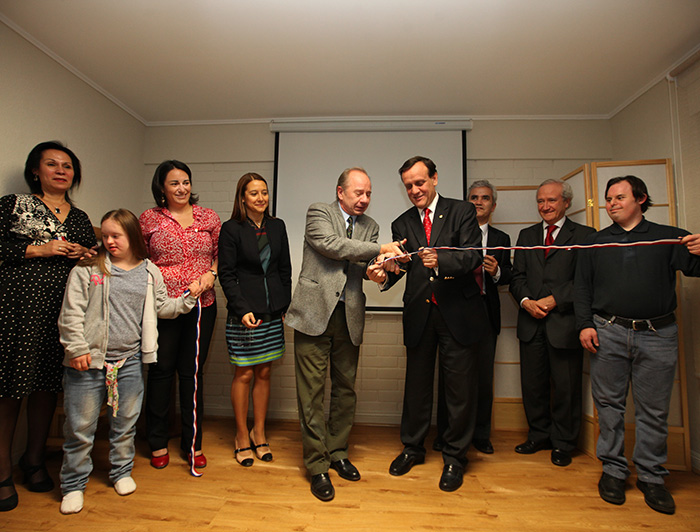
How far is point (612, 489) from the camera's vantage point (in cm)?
203

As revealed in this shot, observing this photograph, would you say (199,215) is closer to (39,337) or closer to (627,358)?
(39,337)

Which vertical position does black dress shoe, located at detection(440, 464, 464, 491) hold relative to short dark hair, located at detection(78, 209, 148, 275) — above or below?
below

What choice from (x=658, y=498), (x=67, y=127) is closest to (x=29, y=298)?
(x=67, y=127)

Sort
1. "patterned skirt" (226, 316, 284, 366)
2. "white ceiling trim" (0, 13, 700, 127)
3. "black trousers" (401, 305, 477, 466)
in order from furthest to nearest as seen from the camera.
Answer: "white ceiling trim" (0, 13, 700, 127) → "patterned skirt" (226, 316, 284, 366) → "black trousers" (401, 305, 477, 466)

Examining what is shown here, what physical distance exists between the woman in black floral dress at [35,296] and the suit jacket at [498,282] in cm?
258

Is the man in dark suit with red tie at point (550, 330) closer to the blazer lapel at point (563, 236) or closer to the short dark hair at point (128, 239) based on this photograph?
the blazer lapel at point (563, 236)

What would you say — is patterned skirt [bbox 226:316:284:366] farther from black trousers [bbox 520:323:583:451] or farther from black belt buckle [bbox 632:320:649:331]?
black belt buckle [bbox 632:320:649:331]

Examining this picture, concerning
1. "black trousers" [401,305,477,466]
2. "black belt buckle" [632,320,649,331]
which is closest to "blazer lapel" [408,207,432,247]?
"black trousers" [401,305,477,466]

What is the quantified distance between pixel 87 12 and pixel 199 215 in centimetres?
128

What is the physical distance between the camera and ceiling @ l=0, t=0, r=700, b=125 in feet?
7.06

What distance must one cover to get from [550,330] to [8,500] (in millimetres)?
3166

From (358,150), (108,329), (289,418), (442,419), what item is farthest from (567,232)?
(108,329)

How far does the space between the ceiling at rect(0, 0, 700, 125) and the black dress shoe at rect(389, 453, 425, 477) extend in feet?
8.44

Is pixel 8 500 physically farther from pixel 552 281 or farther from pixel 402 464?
pixel 552 281
